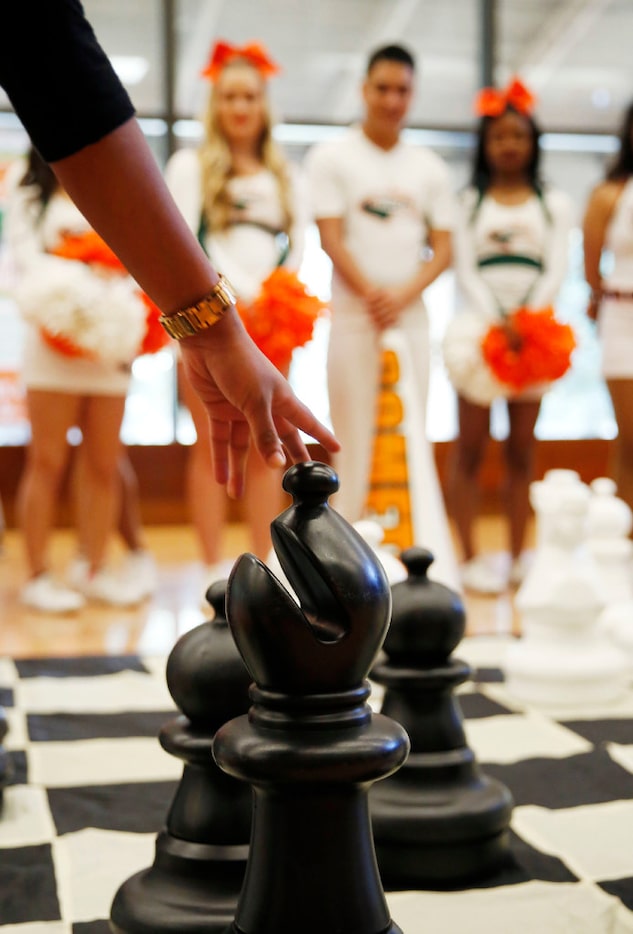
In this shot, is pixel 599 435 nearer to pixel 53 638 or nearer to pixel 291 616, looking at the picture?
pixel 53 638

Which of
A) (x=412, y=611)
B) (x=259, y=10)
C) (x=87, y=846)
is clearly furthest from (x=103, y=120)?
(x=259, y=10)

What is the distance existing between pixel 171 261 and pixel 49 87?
0.15 meters

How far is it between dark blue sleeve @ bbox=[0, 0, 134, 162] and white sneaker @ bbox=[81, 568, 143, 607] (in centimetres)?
271

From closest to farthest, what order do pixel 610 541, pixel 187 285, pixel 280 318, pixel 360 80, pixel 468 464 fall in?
pixel 187 285, pixel 610 541, pixel 280 318, pixel 468 464, pixel 360 80

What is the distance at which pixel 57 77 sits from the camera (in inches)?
28.5

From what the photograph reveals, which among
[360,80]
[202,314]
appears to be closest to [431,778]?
[202,314]

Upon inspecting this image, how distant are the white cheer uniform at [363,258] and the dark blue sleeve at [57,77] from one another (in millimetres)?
2689

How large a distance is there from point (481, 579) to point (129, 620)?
1.12 metres

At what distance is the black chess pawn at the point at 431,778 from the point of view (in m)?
1.10

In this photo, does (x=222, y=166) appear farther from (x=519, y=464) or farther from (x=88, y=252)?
(x=519, y=464)

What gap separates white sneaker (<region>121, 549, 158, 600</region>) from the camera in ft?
11.6

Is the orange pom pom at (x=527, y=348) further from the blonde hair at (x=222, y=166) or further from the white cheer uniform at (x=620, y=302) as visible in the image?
the blonde hair at (x=222, y=166)

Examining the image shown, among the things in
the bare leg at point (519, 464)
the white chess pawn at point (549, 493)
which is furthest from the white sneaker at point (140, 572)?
the white chess pawn at point (549, 493)

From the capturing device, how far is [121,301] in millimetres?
3199
